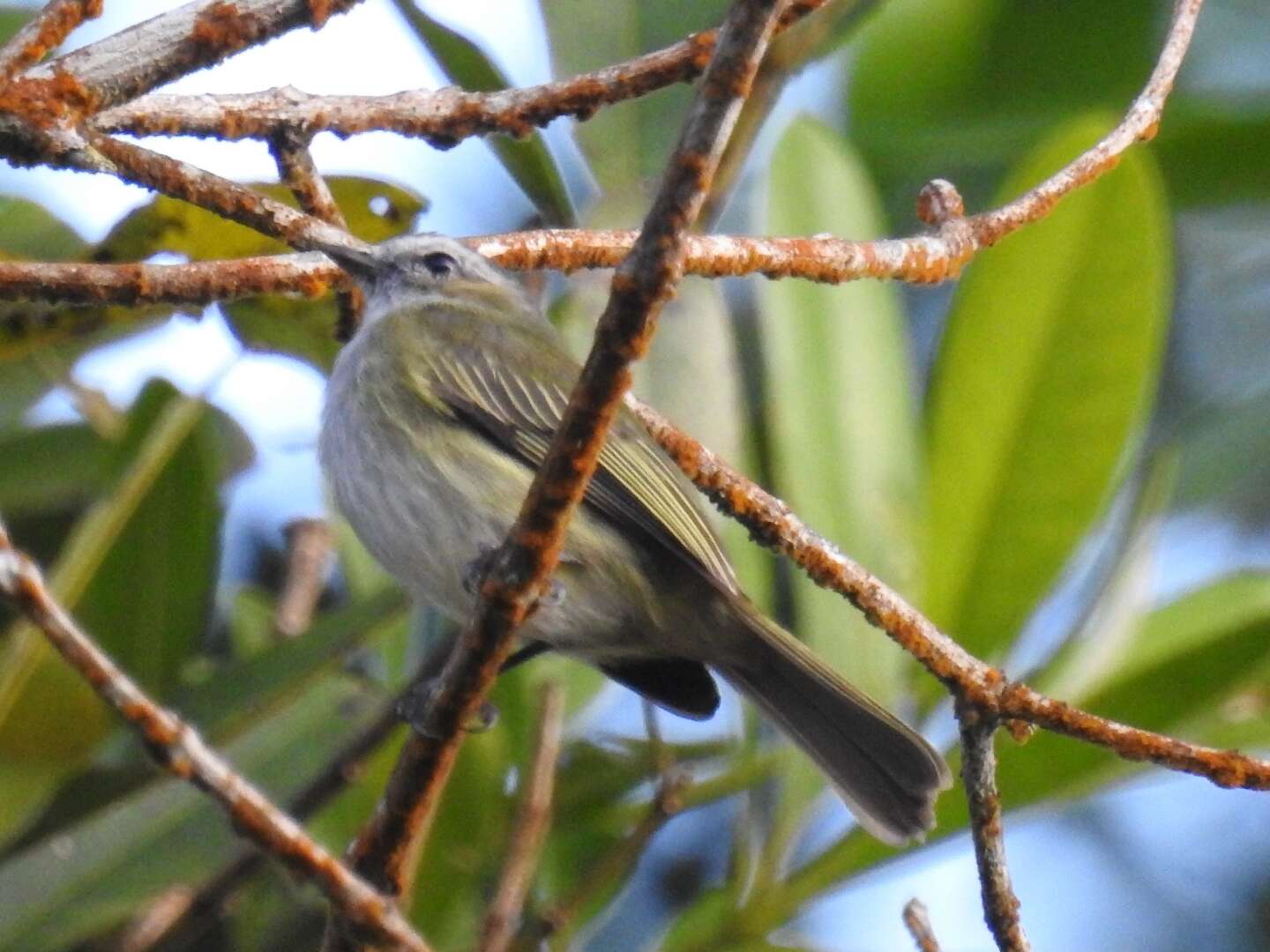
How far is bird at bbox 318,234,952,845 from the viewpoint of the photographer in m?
2.78

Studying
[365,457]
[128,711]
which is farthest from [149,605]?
[128,711]

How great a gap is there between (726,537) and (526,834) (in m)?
1.09

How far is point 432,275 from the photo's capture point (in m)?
3.57

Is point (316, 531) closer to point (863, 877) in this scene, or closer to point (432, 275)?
Result: point (432, 275)

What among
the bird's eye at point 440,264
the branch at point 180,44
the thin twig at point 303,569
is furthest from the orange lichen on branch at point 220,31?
the thin twig at point 303,569

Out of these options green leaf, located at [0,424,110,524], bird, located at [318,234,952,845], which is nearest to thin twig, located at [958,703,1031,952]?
bird, located at [318,234,952,845]

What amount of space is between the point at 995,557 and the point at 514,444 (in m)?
0.94

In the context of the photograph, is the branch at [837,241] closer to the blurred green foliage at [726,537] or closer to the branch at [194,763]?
the blurred green foliage at [726,537]

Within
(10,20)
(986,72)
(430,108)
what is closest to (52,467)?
(10,20)

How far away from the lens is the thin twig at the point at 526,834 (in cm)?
235

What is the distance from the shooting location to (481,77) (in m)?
2.91

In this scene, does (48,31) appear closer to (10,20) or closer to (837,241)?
(837,241)

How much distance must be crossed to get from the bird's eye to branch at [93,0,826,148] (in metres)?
1.02

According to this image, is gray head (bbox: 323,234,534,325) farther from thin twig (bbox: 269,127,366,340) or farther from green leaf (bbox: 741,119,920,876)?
green leaf (bbox: 741,119,920,876)
